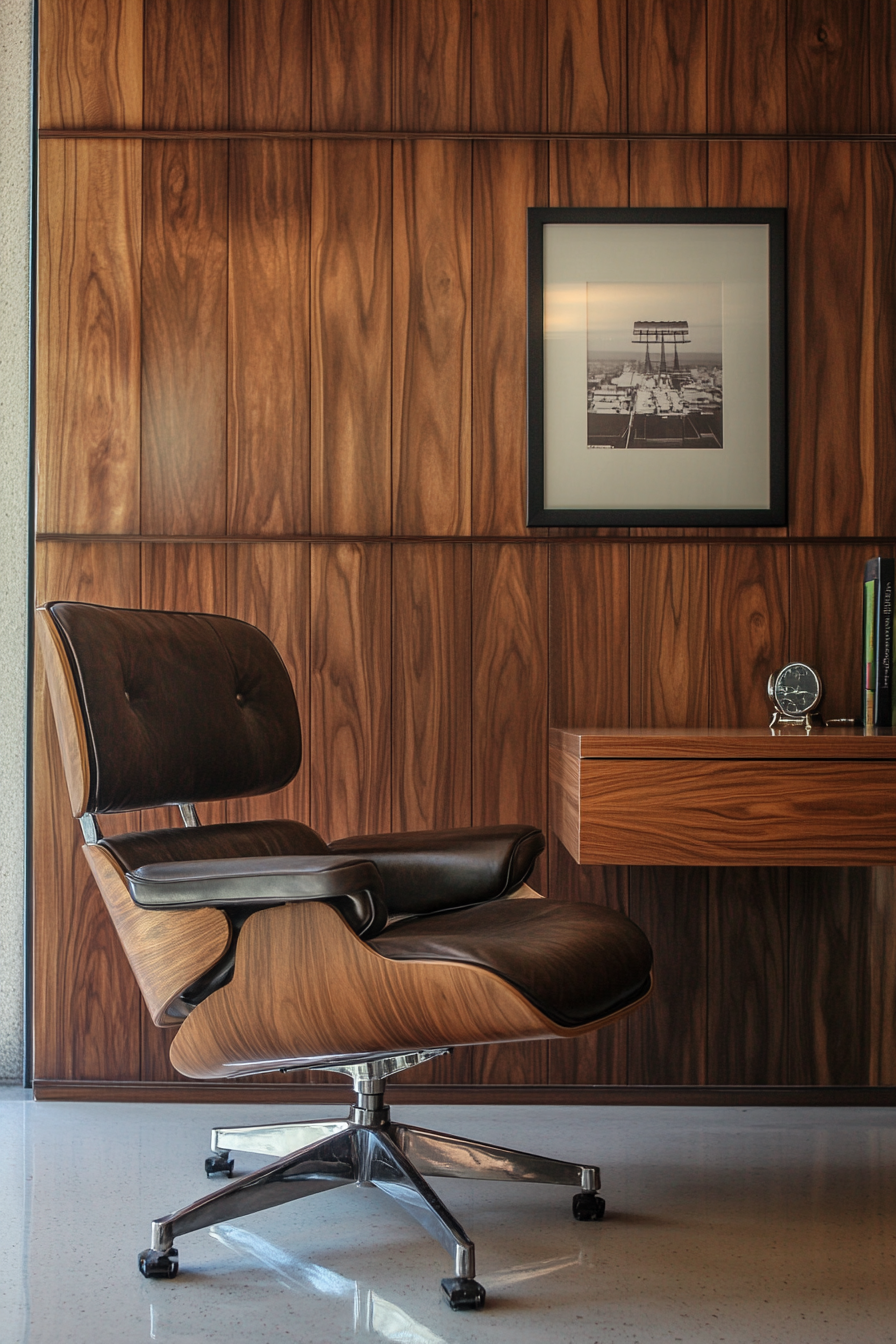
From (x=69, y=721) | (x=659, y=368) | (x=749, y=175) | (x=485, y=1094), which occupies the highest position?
(x=749, y=175)

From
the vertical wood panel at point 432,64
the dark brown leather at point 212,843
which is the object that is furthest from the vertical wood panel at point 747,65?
the dark brown leather at point 212,843

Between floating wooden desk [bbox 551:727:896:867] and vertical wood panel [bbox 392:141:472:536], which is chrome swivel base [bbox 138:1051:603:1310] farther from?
vertical wood panel [bbox 392:141:472:536]

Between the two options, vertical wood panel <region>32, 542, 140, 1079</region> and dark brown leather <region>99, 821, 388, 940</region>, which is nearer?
dark brown leather <region>99, 821, 388, 940</region>

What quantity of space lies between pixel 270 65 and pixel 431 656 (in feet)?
4.41

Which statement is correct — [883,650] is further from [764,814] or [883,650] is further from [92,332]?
[92,332]

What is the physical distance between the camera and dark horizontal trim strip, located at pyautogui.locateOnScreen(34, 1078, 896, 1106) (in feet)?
8.07

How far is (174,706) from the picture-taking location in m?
1.83

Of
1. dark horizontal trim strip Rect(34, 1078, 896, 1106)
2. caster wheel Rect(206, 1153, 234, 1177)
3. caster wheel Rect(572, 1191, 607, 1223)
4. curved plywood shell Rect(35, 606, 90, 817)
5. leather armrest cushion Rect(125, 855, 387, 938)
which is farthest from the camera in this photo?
dark horizontal trim strip Rect(34, 1078, 896, 1106)

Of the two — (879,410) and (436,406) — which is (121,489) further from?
(879,410)

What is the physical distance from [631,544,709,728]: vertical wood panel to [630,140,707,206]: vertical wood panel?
768 mm

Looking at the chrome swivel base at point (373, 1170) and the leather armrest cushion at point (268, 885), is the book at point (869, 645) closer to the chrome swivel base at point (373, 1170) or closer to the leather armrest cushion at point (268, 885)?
the chrome swivel base at point (373, 1170)

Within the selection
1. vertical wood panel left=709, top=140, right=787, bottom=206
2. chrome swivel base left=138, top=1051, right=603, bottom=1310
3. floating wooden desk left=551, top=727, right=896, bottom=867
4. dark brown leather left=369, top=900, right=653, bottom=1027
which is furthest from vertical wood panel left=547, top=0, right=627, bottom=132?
chrome swivel base left=138, top=1051, right=603, bottom=1310

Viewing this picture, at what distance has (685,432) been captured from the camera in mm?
2535

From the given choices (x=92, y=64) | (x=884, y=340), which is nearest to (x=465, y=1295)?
(x=884, y=340)
